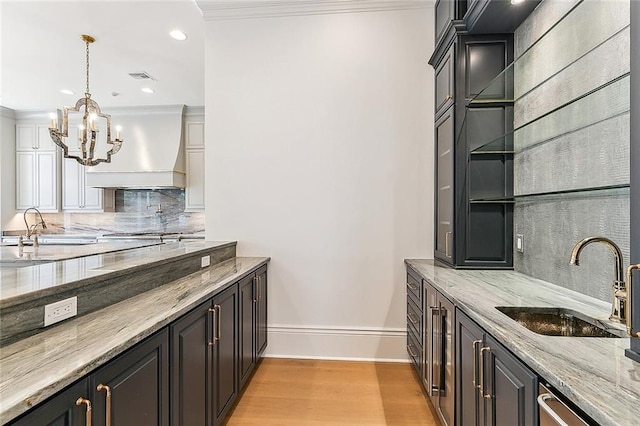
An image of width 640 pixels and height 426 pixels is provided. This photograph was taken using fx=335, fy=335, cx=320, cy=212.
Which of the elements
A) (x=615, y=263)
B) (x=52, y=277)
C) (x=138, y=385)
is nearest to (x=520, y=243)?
(x=615, y=263)

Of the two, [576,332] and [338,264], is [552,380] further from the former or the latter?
[338,264]

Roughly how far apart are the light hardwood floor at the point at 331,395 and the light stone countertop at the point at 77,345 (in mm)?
1118

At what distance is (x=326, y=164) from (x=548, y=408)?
253 centimetres

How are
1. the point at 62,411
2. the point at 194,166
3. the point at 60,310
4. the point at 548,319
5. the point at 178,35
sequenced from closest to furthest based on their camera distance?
the point at 62,411 → the point at 60,310 → the point at 548,319 → the point at 178,35 → the point at 194,166

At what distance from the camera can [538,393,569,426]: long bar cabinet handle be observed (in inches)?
32.9

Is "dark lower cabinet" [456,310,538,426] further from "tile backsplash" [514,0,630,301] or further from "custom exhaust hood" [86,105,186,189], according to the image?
"custom exhaust hood" [86,105,186,189]

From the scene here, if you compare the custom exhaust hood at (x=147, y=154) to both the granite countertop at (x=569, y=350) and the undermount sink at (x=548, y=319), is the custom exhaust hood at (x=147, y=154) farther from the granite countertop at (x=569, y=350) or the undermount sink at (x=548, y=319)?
the undermount sink at (x=548, y=319)

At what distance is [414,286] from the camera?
8.93 ft

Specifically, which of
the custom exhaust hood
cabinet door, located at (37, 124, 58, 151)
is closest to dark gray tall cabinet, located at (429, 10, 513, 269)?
the custom exhaust hood

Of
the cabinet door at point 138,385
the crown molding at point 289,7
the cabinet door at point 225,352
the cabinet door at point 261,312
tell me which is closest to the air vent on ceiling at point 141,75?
the crown molding at point 289,7

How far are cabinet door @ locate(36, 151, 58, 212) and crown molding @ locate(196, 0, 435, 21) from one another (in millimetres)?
4680

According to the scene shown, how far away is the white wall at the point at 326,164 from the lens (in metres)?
3.11

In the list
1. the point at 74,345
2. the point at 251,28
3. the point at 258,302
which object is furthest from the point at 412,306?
the point at 251,28

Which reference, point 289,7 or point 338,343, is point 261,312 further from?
point 289,7
